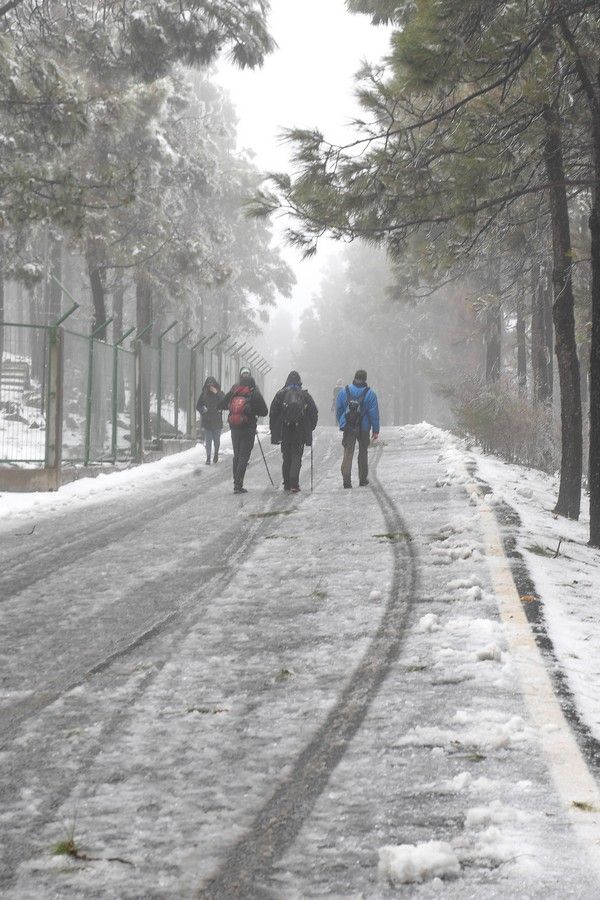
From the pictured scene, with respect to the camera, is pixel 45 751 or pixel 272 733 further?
pixel 272 733

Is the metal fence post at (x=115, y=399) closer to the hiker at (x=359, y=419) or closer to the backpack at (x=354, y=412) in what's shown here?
the hiker at (x=359, y=419)

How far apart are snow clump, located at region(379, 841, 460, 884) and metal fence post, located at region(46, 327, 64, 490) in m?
12.2

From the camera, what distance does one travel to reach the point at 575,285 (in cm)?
1967

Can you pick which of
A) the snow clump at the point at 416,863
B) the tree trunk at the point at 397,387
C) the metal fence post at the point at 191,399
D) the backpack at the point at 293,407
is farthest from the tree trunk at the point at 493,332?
the tree trunk at the point at 397,387

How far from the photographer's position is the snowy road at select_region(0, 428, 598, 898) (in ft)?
9.28

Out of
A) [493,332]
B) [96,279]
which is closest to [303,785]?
[96,279]

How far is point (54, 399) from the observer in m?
14.5

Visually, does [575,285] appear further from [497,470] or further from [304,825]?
[304,825]

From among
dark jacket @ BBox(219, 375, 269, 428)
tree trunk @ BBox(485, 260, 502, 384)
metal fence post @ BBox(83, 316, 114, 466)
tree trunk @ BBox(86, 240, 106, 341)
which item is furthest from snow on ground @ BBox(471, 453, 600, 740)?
tree trunk @ BBox(86, 240, 106, 341)

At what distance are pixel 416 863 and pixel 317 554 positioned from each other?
555 cm

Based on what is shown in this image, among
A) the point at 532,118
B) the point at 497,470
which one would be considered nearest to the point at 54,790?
the point at 532,118

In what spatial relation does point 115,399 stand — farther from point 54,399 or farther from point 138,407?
point 54,399

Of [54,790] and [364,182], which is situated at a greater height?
[364,182]

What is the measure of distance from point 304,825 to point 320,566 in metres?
4.65
